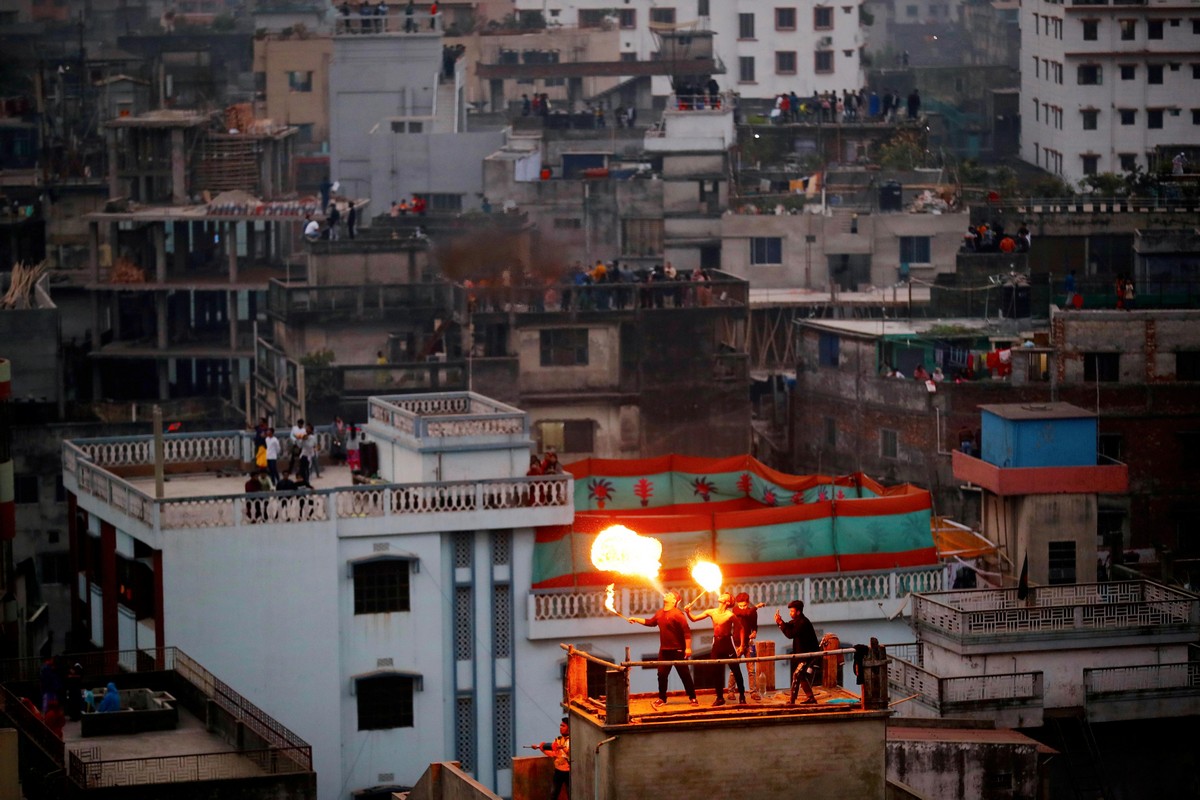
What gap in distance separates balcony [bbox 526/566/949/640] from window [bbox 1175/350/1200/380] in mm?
20438

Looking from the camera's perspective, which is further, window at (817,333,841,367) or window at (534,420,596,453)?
window at (534,420,596,453)

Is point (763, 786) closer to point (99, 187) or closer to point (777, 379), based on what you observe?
point (777, 379)

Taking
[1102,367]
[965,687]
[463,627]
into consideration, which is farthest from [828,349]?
[965,687]

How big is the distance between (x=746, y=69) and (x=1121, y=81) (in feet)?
80.9

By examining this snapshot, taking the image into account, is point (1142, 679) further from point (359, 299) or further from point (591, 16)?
point (591, 16)

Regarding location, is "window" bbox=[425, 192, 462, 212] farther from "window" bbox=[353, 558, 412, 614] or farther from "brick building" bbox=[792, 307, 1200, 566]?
"window" bbox=[353, 558, 412, 614]

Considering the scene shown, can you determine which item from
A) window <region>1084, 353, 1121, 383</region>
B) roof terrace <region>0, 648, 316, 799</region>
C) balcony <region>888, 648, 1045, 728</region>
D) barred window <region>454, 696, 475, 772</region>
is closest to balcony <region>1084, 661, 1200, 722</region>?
balcony <region>888, 648, 1045, 728</region>

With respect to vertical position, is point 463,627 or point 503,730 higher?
point 463,627

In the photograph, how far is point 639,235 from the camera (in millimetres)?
93562

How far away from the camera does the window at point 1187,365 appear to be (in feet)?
218

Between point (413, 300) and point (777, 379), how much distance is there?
11478mm

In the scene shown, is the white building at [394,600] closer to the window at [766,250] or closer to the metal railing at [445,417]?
the metal railing at [445,417]

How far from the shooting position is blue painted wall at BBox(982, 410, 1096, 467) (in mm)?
51438

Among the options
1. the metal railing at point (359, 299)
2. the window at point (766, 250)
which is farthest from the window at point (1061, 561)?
the window at point (766, 250)
